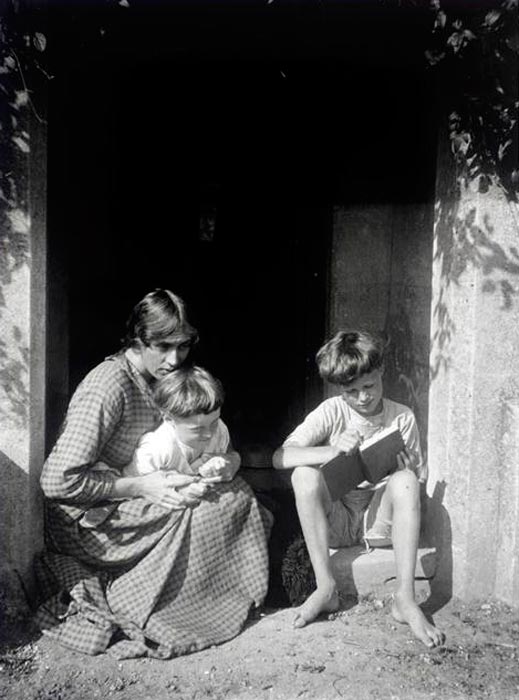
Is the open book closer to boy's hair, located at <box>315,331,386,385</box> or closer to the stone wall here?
boy's hair, located at <box>315,331,386,385</box>

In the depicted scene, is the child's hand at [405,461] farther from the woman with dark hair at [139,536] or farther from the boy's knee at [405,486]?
the woman with dark hair at [139,536]

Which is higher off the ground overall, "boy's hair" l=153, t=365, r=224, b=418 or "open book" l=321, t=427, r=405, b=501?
"boy's hair" l=153, t=365, r=224, b=418

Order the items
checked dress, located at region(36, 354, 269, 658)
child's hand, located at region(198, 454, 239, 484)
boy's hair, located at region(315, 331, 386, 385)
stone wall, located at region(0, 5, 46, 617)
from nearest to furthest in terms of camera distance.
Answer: checked dress, located at region(36, 354, 269, 658) → stone wall, located at region(0, 5, 46, 617) → child's hand, located at region(198, 454, 239, 484) → boy's hair, located at region(315, 331, 386, 385)

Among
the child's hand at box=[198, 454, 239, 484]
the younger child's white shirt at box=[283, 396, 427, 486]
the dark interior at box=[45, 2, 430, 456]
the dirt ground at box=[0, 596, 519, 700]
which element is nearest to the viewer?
the dirt ground at box=[0, 596, 519, 700]

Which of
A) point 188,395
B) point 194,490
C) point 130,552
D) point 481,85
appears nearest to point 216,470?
point 194,490

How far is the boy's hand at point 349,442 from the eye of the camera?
3.54 metres

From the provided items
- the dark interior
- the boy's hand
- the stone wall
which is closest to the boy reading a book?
the boy's hand

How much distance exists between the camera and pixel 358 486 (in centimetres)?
383

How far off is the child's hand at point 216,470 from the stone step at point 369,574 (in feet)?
2.35

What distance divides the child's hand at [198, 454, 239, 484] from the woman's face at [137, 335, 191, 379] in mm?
476

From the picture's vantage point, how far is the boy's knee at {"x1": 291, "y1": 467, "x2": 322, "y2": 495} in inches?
137

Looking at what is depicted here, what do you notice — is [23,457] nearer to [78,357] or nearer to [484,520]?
[78,357]

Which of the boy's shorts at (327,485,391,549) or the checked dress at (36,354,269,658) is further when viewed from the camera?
the boy's shorts at (327,485,391,549)

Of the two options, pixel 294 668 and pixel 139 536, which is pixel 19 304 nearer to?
pixel 139 536
